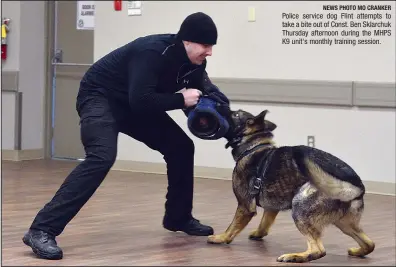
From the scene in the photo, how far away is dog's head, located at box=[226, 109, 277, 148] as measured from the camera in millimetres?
6023

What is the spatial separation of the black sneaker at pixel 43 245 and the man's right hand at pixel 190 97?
123 centimetres

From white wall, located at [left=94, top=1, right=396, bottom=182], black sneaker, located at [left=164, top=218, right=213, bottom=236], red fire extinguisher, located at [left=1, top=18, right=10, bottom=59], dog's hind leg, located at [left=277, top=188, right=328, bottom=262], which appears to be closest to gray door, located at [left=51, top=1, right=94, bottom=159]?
red fire extinguisher, located at [left=1, top=18, right=10, bottom=59]

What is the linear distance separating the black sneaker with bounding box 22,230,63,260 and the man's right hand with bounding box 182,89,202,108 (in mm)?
1225

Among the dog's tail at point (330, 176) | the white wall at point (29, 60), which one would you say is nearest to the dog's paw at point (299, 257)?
the dog's tail at point (330, 176)

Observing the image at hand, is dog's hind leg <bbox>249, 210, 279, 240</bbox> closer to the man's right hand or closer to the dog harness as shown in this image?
the dog harness

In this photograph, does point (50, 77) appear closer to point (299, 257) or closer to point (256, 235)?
point (256, 235)

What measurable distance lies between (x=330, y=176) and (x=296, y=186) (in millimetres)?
242

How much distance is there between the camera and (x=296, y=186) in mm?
5684

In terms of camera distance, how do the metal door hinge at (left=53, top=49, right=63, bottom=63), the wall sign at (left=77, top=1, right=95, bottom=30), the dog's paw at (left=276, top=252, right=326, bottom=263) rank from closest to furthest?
the dog's paw at (left=276, top=252, right=326, bottom=263)
the wall sign at (left=77, top=1, right=95, bottom=30)
the metal door hinge at (left=53, top=49, right=63, bottom=63)

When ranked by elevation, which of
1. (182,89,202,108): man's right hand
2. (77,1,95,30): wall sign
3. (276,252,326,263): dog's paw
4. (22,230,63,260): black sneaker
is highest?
(77,1,95,30): wall sign

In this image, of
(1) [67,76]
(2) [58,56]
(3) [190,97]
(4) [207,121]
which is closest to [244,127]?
(4) [207,121]

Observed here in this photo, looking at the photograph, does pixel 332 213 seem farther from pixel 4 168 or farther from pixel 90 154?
pixel 4 168

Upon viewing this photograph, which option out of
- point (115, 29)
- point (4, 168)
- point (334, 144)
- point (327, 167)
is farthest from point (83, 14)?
point (327, 167)

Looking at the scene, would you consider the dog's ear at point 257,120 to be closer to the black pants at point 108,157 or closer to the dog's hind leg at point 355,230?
the black pants at point 108,157
